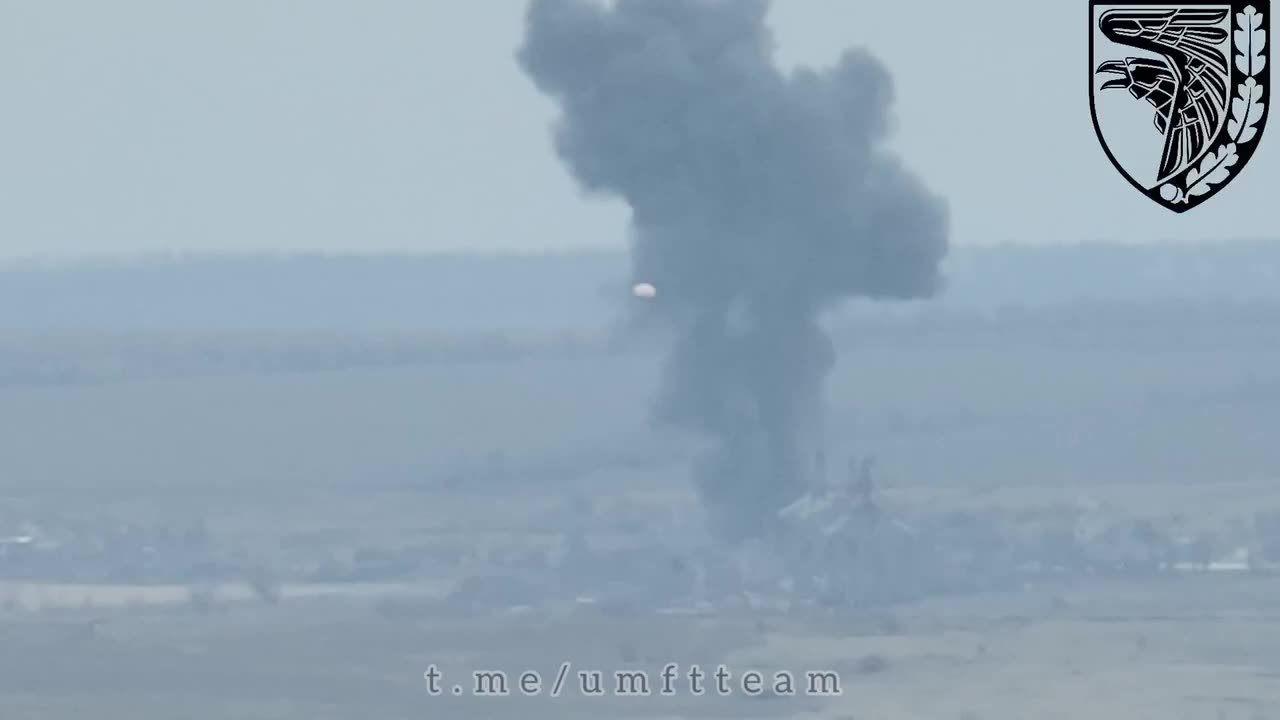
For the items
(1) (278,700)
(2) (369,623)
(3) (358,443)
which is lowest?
(1) (278,700)

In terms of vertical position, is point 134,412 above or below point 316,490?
above

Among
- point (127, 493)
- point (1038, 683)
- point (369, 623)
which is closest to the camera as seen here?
point (1038, 683)

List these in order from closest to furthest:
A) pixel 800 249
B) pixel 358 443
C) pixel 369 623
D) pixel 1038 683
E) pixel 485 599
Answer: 1. pixel 1038 683
2. pixel 369 623
3. pixel 485 599
4. pixel 800 249
5. pixel 358 443

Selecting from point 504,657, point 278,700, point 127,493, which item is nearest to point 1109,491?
point 127,493

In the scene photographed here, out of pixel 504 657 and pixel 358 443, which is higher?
pixel 358 443

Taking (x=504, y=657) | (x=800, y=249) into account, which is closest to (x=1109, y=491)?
(x=800, y=249)

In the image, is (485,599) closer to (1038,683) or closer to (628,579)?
(628,579)

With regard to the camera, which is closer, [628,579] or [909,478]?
[628,579]

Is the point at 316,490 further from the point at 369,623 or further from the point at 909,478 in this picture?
the point at 369,623

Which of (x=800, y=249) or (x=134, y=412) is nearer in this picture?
(x=800, y=249)
